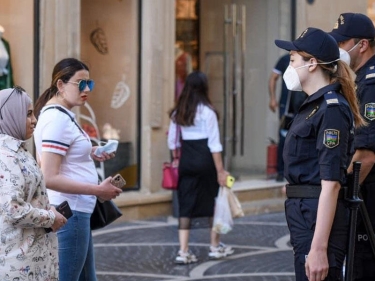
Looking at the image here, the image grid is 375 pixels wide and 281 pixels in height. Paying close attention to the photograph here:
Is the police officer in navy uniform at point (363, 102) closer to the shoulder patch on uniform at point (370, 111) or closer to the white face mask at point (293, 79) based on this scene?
the shoulder patch on uniform at point (370, 111)

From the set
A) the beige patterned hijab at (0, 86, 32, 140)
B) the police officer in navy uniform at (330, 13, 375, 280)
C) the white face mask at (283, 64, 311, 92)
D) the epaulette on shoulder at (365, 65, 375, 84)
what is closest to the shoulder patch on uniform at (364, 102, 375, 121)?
the police officer in navy uniform at (330, 13, 375, 280)

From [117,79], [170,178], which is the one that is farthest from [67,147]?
[117,79]

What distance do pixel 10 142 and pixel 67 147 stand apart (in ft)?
2.85

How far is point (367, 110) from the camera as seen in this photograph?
18.4 ft

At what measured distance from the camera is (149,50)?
11898 millimetres

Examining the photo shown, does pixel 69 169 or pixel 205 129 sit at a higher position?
pixel 69 169

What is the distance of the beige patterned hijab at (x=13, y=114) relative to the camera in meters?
4.70

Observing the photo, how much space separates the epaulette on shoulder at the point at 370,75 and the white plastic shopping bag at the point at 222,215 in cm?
385

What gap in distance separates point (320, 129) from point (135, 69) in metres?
7.70

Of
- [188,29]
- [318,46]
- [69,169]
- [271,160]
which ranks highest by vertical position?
[188,29]

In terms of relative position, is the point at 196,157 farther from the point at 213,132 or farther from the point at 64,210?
the point at 64,210

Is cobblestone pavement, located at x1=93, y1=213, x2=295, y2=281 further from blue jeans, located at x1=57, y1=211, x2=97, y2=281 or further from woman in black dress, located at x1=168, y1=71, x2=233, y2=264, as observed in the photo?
blue jeans, located at x1=57, y1=211, x2=97, y2=281

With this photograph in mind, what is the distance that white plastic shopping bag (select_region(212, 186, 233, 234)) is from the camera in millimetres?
9297

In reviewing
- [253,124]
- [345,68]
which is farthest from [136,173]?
[345,68]
